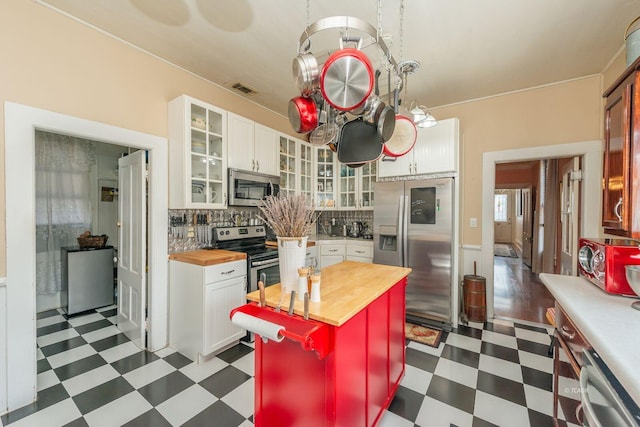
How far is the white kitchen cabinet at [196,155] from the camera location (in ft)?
7.98

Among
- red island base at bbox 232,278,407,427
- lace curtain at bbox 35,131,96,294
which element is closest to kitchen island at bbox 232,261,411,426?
red island base at bbox 232,278,407,427

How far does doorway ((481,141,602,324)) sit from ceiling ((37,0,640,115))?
2.37 ft

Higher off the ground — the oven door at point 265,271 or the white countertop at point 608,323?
the white countertop at point 608,323

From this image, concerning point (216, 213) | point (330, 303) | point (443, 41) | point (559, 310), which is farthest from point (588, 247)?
point (216, 213)

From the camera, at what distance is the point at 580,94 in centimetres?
277

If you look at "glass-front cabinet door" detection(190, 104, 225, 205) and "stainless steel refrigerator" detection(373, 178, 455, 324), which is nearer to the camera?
"glass-front cabinet door" detection(190, 104, 225, 205)

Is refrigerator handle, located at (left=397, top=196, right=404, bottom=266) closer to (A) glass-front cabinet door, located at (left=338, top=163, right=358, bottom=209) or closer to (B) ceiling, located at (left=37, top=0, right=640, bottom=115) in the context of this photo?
(A) glass-front cabinet door, located at (left=338, top=163, right=358, bottom=209)

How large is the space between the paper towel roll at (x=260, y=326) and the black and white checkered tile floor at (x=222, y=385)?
38.2 inches

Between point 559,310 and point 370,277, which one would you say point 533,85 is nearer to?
point 559,310

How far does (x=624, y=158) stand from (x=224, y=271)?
272 centimetres

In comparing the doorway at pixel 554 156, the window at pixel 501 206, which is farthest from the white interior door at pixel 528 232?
the doorway at pixel 554 156

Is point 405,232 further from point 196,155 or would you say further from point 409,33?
point 196,155

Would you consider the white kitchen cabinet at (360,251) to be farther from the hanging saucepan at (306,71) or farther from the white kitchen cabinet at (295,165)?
the hanging saucepan at (306,71)

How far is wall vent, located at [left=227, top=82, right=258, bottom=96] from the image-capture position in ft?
9.67
